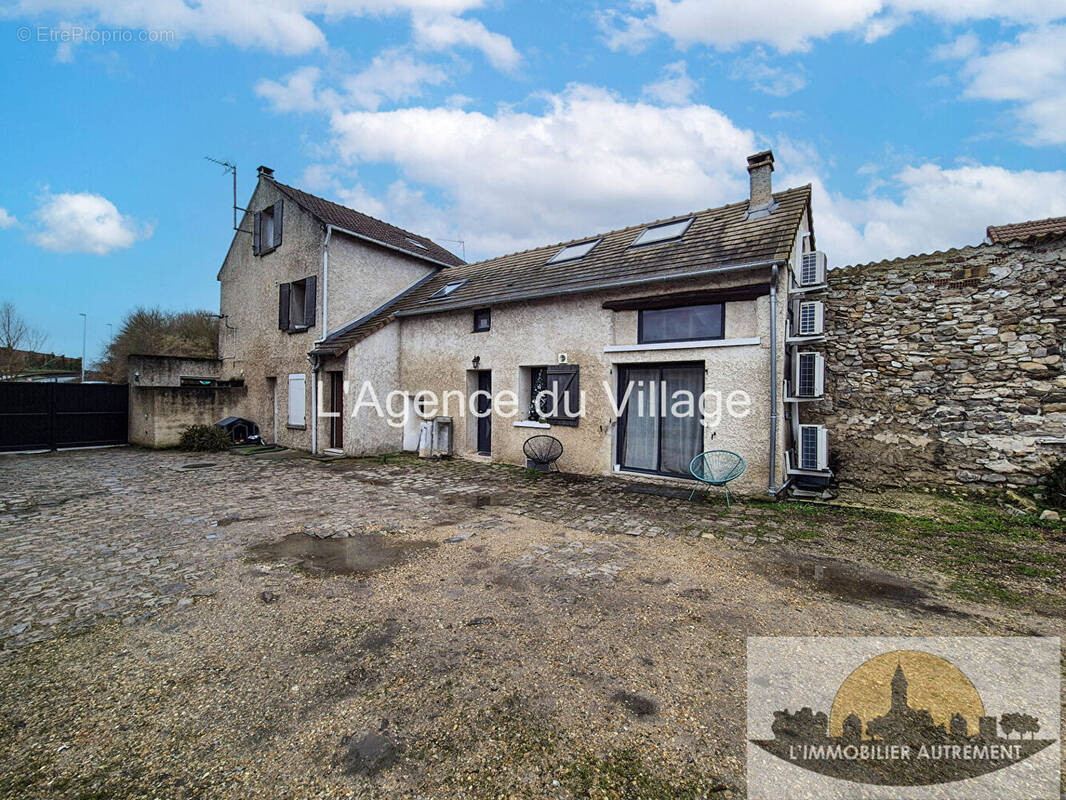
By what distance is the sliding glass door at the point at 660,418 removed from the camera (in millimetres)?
8305

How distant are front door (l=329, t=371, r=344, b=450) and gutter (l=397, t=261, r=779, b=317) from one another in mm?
2687

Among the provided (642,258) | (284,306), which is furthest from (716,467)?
(284,306)

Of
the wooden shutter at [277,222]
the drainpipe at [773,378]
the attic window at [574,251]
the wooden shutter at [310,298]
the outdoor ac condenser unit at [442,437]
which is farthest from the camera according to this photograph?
the wooden shutter at [277,222]

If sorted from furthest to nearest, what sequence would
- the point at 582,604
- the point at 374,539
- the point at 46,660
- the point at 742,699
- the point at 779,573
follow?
the point at 374,539 → the point at 779,573 → the point at 582,604 → the point at 46,660 → the point at 742,699

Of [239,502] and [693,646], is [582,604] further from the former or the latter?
[239,502]

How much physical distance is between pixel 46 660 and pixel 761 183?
11.9m

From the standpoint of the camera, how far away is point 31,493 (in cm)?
770

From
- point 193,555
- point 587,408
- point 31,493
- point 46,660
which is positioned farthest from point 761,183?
point 31,493

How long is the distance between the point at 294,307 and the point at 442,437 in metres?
6.59

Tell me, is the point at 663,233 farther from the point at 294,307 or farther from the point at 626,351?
the point at 294,307

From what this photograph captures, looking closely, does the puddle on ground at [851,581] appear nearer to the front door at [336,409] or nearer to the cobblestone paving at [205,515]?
the cobblestone paving at [205,515]

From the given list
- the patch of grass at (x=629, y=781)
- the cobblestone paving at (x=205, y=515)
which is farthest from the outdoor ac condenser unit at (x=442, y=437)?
the patch of grass at (x=629, y=781)

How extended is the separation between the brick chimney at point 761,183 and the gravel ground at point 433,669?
7.20 m

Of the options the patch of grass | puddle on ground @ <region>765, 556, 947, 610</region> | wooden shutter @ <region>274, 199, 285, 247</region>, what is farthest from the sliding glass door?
wooden shutter @ <region>274, 199, 285, 247</region>
